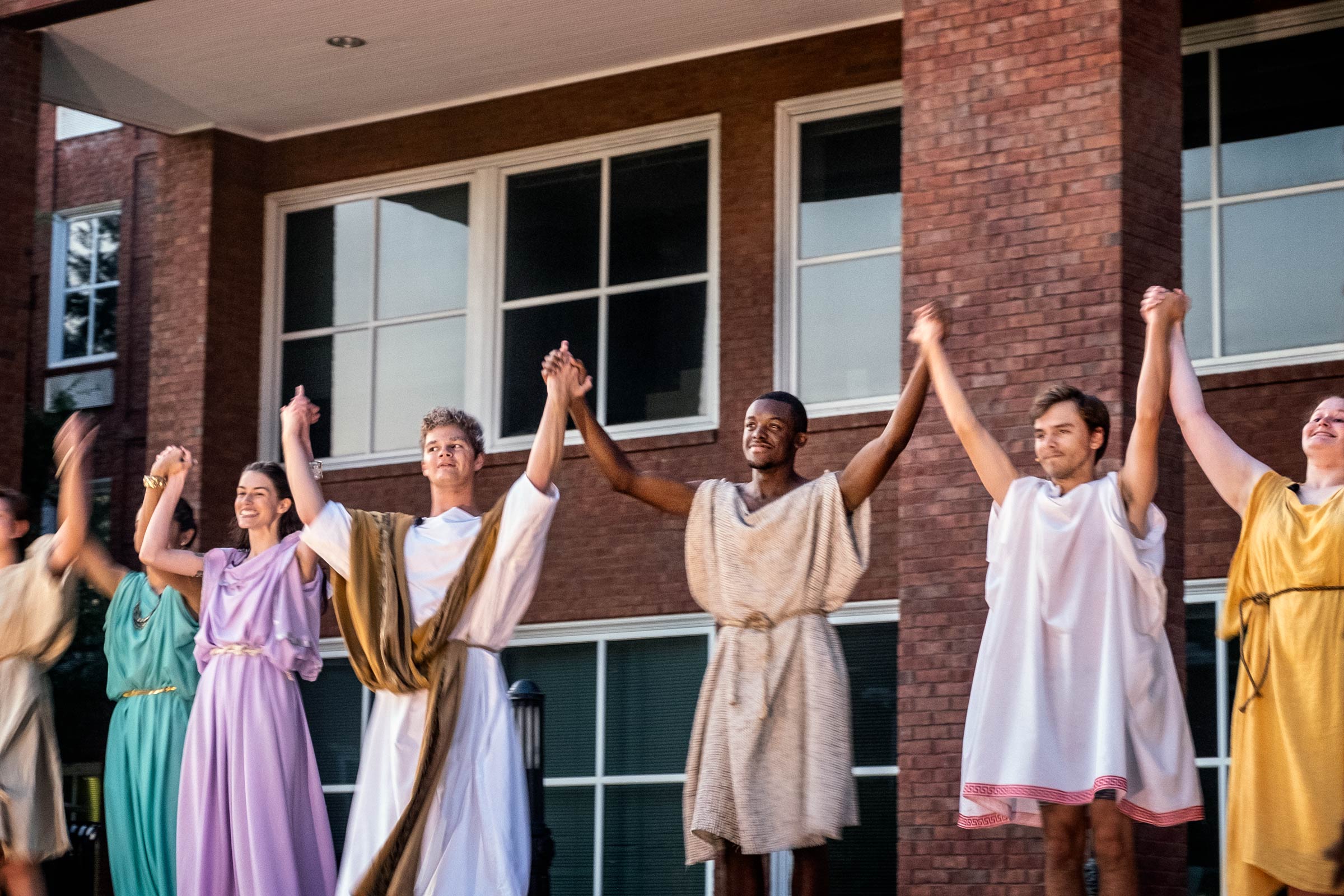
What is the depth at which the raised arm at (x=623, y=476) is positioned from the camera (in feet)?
22.1

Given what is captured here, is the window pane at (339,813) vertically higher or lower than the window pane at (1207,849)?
lower

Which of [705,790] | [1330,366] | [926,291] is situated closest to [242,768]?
[705,790]

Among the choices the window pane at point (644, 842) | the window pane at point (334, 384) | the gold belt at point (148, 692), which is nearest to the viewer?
the gold belt at point (148, 692)

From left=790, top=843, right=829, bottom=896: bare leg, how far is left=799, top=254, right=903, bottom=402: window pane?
6.25 metres

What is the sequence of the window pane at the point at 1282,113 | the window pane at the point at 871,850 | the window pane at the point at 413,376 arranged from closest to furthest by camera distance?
1. the window pane at the point at 1282,113
2. the window pane at the point at 871,850
3. the window pane at the point at 413,376

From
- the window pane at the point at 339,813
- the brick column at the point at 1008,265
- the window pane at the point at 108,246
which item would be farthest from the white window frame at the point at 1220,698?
the window pane at the point at 108,246

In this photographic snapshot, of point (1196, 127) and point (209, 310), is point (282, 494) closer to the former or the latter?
point (1196, 127)

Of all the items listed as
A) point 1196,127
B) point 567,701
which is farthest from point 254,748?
point 1196,127

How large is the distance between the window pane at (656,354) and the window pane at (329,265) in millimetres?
2375

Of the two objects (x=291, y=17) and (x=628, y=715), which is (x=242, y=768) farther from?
(x=291, y=17)

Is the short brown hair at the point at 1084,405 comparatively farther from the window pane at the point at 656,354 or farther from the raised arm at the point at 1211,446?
the window pane at the point at 656,354

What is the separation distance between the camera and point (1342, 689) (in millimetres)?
5875

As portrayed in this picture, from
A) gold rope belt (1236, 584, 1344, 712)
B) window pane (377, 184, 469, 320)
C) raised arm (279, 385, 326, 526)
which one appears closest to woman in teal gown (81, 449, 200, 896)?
raised arm (279, 385, 326, 526)

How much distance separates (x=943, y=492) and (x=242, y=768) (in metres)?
3.47
